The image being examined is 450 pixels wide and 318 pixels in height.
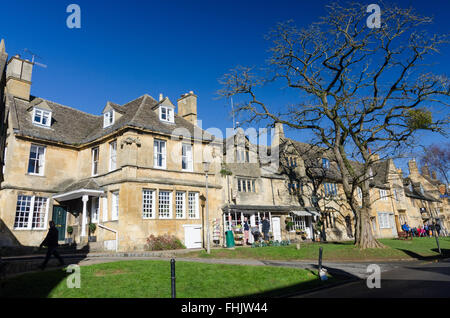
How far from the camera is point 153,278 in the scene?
932cm

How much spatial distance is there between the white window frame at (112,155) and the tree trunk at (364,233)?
659 inches

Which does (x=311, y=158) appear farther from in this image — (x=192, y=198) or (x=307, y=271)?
(x=307, y=271)

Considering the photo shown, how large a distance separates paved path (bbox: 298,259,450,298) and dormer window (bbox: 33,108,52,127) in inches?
884

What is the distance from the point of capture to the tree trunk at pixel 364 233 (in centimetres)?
1851

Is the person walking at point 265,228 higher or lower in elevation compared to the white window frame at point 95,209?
lower

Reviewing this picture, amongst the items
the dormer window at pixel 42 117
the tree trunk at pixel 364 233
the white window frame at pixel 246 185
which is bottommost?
the tree trunk at pixel 364 233

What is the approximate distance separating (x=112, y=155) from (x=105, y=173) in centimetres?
138

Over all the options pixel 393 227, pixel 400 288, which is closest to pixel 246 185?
pixel 400 288

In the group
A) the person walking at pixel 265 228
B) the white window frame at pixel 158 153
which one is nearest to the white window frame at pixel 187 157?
the white window frame at pixel 158 153

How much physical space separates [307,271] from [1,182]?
65.7 feet

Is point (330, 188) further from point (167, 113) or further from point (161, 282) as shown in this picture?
point (161, 282)

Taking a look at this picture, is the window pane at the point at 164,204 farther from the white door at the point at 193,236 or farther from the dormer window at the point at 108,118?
the dormer window at the point at 108,118

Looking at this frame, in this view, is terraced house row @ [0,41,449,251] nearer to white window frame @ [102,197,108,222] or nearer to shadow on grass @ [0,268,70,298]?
white window frame @ [102,197,108,222]

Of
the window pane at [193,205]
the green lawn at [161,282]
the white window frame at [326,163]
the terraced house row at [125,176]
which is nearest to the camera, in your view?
the green lawn at [161,282]
